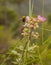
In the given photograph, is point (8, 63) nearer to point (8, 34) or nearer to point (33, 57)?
point (33, 57)

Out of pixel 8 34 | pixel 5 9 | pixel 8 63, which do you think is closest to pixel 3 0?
pixel 5 9

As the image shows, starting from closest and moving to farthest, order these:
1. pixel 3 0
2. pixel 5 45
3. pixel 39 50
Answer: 1. pixel 39 50
2. pixel 5 45
3. pixel 3 0

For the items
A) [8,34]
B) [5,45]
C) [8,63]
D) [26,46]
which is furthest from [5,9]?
[26,46]

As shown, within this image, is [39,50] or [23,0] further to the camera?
[23,0]

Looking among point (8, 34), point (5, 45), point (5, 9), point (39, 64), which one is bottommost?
point (39, 64)

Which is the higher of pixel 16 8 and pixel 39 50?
pixel 16 8

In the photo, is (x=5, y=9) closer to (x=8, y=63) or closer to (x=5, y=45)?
(x=5, y=45)

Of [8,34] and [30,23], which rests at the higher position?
[8,34]

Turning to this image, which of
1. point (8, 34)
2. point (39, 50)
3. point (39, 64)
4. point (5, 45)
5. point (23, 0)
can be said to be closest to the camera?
point (39, 64)

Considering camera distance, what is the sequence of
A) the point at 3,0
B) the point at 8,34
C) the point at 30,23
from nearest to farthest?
1. the point at 30,23
2. the point at 8,34
3. the point at 3,0
